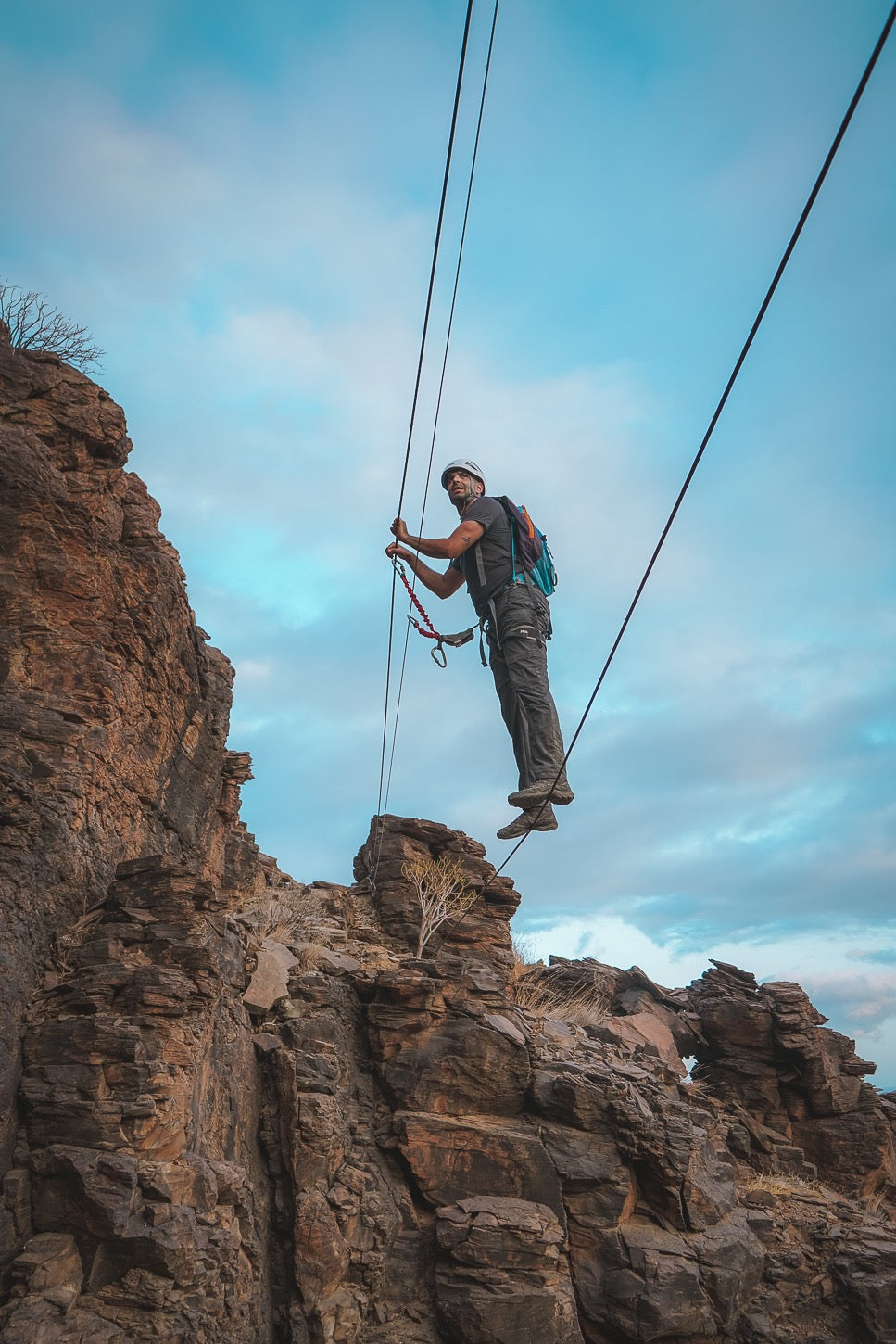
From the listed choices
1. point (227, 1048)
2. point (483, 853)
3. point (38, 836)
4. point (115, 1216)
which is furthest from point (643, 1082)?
point (38, 836)

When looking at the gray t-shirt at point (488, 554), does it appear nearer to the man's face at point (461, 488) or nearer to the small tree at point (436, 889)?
the man's face at point (461, 488)

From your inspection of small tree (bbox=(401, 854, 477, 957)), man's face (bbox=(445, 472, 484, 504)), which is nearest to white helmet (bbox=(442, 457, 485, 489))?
man's face (bbox=(445, 472, 484, 504))

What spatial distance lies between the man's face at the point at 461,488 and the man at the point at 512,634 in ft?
0.69

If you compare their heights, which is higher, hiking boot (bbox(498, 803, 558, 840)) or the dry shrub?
the dry shrub

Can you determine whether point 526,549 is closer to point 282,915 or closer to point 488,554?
point 488,554

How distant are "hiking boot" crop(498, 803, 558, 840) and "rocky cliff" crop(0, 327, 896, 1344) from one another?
3329 mm

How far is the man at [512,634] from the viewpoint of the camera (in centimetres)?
802

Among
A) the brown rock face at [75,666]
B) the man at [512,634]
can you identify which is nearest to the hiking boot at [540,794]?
the man at [512,634]

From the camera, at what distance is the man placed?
26.3ft

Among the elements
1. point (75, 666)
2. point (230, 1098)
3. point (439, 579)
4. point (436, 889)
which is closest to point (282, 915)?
point (436, 889)

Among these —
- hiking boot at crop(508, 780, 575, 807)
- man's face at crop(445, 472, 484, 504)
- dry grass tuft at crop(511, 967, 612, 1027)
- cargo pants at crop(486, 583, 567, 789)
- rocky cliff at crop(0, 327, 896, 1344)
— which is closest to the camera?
rocky cliff at crop(0, 327, 896, 1344)

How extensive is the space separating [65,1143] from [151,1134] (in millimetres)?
684

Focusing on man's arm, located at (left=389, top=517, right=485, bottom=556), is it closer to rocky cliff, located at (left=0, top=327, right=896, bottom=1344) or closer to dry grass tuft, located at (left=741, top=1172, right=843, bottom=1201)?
rocky cliff, located at (left=0, top=327, right=896, bottom=1344)

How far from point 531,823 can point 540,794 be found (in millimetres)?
358
